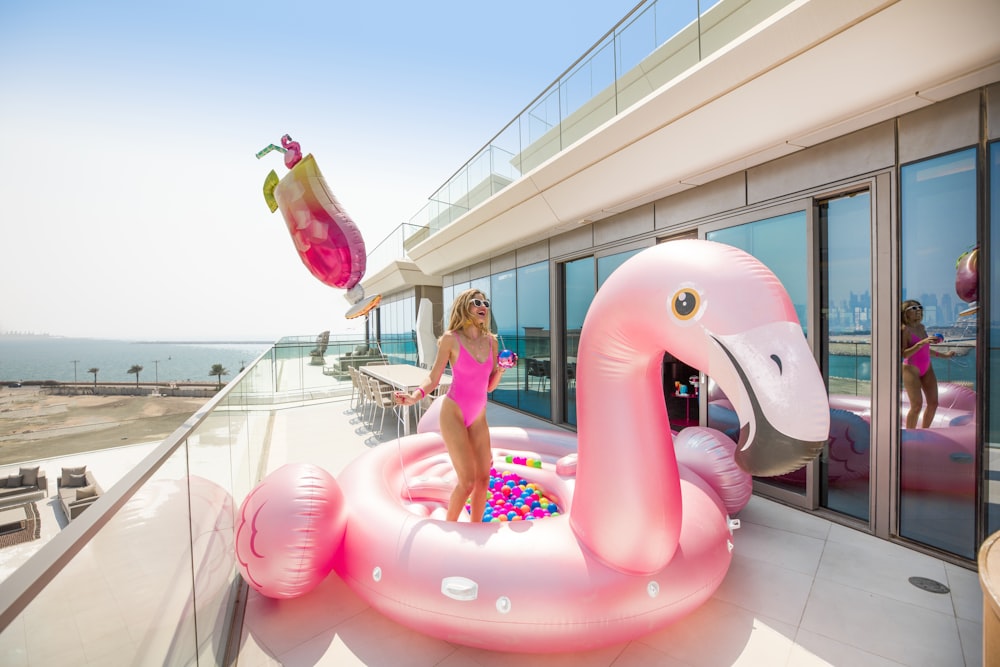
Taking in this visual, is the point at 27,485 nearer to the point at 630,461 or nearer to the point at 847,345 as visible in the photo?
the point at 630,461

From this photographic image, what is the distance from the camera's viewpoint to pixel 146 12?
15.7 ft

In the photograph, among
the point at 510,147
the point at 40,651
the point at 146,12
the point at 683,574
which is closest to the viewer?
the point at 40,651

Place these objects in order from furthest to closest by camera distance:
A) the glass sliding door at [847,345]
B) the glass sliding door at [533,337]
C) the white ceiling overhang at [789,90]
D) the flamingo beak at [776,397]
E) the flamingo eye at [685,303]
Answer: the glass sliding door at [533,337]
the glass sliding door at [847,345]
the white ceiling overhang at [789,90]
the flamingo eye at [685,303]
the flamingo beak at [776,397]

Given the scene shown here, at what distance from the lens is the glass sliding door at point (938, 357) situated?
2814mm

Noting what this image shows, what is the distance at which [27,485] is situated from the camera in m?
8.22

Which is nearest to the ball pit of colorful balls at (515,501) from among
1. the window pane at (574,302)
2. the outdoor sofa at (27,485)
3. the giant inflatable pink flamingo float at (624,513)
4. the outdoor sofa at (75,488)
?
the giant inflatable pink flamingo float at (624,513)

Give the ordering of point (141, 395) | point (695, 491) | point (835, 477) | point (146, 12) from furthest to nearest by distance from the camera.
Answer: point (141, 395) → point (146, 12) → point (835, 477) → point (695, 491)

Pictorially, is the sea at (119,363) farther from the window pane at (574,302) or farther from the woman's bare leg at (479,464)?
the woman's bare leg at (479,464)

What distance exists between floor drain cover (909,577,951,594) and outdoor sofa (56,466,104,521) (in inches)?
378

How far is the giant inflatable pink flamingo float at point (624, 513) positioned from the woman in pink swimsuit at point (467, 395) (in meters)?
0.44

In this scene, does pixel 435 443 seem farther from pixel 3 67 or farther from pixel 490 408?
pixel 3 67

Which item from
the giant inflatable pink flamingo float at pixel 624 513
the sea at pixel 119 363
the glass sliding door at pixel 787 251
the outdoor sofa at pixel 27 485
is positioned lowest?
the sea at pixel 119 363

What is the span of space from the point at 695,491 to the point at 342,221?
12.6 feet

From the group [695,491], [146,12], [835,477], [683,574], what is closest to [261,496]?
[683,574]
